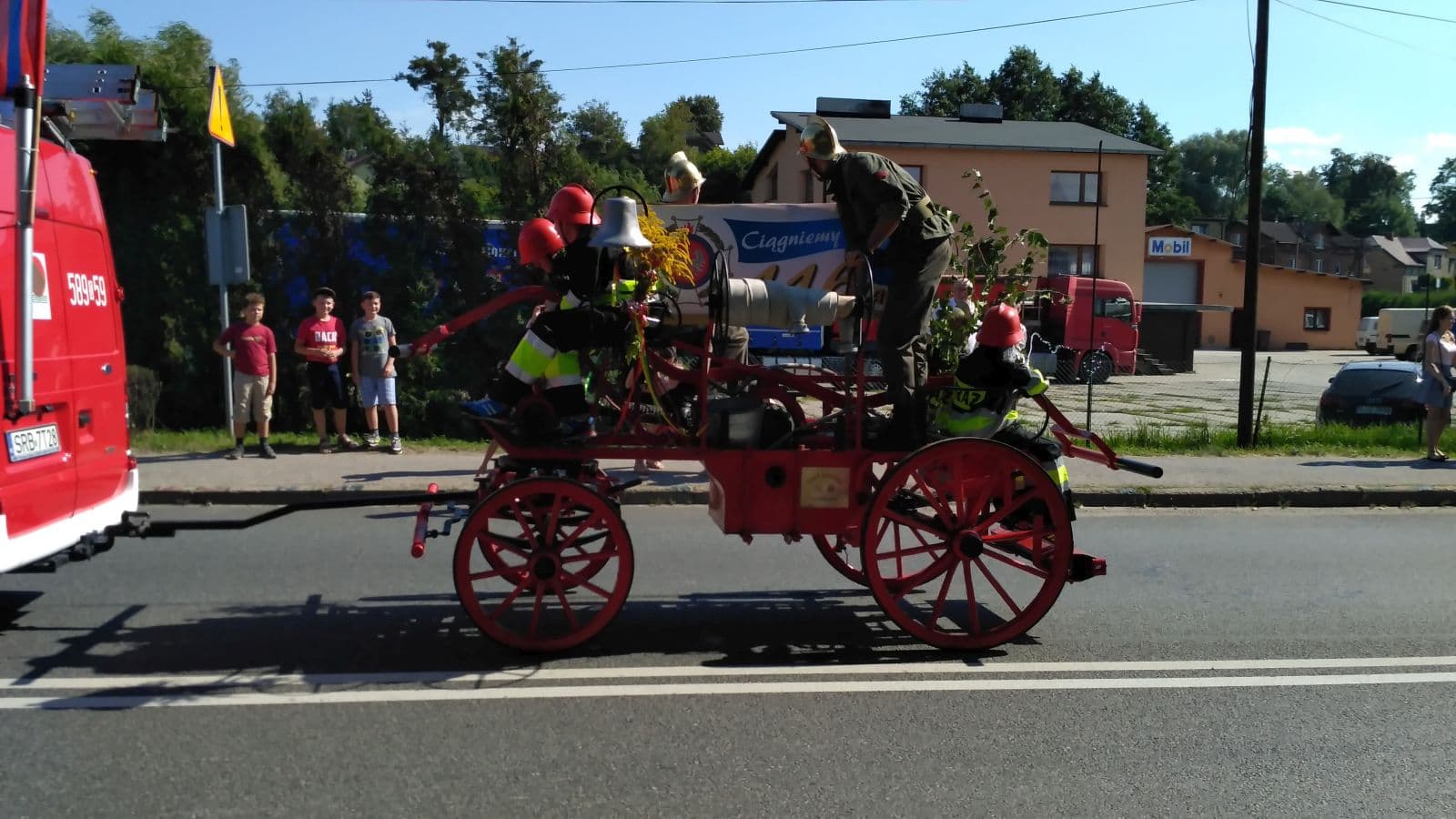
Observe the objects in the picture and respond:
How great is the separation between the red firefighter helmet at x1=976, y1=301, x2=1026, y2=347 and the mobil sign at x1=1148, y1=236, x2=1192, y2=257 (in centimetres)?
5005

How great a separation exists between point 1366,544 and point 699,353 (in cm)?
618

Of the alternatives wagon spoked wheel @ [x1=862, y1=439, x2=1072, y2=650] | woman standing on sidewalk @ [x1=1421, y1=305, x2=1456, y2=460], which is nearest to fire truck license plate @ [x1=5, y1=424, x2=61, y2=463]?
wagon spoked wheel @ [x1=862, y1=439, x2=1072, y2=650]

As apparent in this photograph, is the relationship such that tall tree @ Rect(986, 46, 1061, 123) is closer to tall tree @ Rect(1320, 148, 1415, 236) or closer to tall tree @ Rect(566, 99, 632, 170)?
tall tree @ Rect(566, 99, 632, 170)

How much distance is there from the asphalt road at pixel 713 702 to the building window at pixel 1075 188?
34.6 meters

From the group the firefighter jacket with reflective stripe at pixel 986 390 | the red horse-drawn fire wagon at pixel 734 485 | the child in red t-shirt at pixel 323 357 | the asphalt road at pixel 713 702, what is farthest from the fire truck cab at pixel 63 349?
the child in red t-shirt at pixel 323 357

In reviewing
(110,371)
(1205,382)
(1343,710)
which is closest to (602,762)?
Answer: (1343,710)

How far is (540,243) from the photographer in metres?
5.46

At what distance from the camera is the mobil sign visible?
5153 cm

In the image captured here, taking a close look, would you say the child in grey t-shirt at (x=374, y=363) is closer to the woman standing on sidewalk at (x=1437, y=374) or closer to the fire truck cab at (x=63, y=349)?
the fire truck cab at (x=63, y=349)

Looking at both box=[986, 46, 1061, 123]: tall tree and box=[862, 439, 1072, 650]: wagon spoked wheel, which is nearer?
box=[862, 439, 1072, 650]: wagon spoked wheel

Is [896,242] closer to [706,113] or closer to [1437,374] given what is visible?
[1437,374]

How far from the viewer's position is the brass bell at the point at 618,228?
5160 mm

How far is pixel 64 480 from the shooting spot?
5543 millimetres

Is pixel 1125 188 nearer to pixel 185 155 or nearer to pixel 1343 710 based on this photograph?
pixel 185 155
